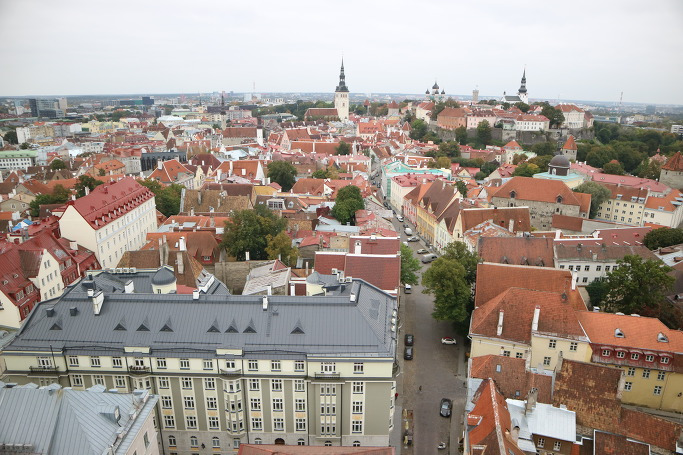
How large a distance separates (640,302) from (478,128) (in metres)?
92.1

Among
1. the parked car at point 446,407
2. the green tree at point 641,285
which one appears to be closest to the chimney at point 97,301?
the parked car at point 446,407

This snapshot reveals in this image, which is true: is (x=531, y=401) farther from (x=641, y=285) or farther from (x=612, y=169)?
(x=612, y=169)

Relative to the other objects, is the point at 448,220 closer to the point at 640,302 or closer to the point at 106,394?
the point at 640,302

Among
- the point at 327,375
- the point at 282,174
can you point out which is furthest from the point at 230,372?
the point at 282,174

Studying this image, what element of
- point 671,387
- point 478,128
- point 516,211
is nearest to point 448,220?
point 516,211

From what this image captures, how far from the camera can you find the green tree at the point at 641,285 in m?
36.3

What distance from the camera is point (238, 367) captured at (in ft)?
85.7

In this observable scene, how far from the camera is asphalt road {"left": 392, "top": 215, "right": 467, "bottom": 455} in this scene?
2908cm

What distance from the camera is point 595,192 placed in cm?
7069

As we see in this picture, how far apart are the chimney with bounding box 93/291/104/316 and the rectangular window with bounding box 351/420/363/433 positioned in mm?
15768

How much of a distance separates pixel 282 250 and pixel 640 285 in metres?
29.1

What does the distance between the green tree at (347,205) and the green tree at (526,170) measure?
37489 millimetres

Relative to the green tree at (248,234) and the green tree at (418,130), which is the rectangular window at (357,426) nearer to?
the green tree at (248,234)

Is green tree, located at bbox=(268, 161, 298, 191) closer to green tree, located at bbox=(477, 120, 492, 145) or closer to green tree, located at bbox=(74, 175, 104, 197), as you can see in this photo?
green tree, located at bbox=(74, 175, 104, 197)
